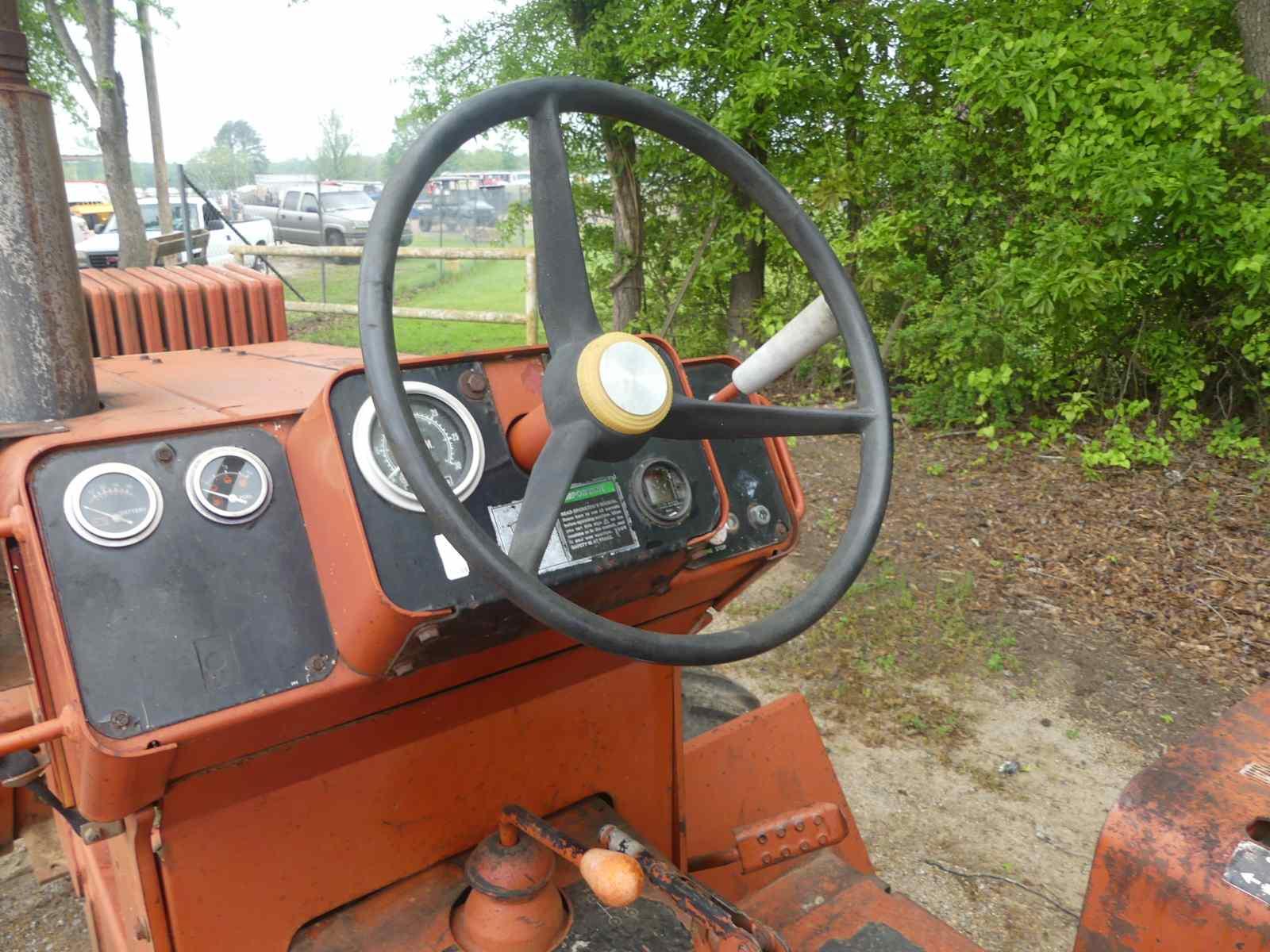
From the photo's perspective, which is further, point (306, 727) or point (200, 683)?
point (306, 727)

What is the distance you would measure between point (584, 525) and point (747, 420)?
0.96ft

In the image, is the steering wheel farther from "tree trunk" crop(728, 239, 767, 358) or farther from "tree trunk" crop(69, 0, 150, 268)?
"tree trunk" crop(69, 0, 150, 268)

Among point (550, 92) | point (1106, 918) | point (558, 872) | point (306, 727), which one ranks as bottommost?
point (558, 872)

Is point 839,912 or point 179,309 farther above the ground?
point 179,309

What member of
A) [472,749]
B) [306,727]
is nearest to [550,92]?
[306,727]

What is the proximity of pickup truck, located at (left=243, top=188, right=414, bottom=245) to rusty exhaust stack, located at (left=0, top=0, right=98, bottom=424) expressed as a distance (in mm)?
17253

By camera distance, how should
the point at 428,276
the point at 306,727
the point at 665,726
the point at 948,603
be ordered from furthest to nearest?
the point at 428,276, the point at 948,603, the point at 665,726, the point at 306,727

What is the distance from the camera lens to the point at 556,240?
4.28 feet

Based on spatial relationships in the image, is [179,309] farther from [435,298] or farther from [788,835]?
[435,298]

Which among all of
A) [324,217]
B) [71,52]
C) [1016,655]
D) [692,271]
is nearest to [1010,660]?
[1016,655]

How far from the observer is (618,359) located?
1.16 meters

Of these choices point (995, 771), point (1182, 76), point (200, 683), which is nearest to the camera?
point (200, 683)

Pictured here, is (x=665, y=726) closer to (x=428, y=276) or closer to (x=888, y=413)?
(x=888, y=413)

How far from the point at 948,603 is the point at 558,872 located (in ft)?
10.1
